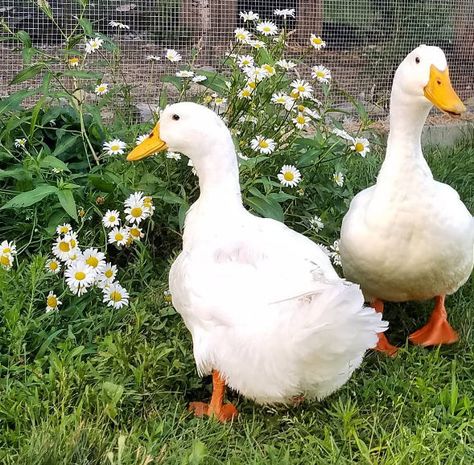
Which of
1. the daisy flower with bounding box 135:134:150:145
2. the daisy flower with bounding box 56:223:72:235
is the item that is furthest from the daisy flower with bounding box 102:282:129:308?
the daisy flower with bounding box 135:134:150:145

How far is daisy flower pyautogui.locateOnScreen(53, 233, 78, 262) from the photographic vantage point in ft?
7.25

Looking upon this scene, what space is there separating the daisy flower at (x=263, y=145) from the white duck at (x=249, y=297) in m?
0.45

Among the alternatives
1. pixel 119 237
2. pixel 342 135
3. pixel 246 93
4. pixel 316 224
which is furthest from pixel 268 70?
pixel 119 237

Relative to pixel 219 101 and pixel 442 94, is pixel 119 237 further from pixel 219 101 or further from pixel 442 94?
pixel 442 94

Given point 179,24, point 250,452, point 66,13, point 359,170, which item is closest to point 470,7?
point 359,170

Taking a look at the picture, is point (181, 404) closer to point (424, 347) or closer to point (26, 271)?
point (26, 271)

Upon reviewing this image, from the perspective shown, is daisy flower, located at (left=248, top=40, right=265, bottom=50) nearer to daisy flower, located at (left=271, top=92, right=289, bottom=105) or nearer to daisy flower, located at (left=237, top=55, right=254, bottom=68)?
daisy flower, located at (left=237, top=55, right=254, bottom=68)

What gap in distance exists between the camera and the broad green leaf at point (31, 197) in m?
2.25

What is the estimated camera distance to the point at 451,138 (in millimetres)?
4695

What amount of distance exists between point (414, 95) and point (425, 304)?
34.1 inches

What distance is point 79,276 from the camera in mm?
2129

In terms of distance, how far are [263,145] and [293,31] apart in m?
0.66

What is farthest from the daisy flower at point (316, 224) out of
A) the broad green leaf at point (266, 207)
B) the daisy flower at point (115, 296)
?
the daisy flower at point (115, 296)

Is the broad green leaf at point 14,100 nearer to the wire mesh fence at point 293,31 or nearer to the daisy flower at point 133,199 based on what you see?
the wire mesh fence at point 293,31
